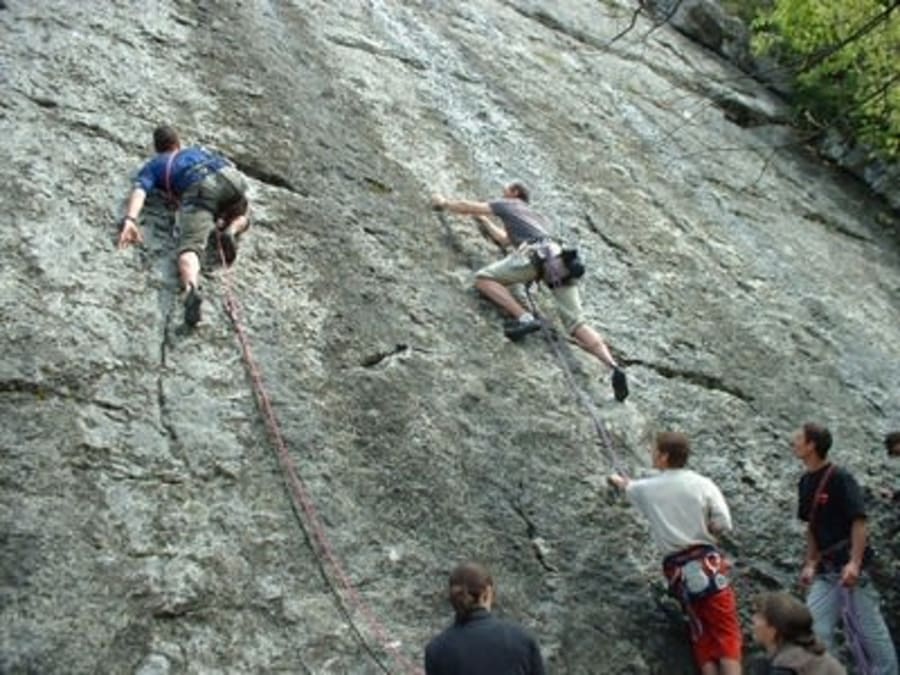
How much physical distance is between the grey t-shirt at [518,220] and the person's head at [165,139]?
2861 millimetres

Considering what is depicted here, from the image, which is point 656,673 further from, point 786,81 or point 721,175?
point 786,81

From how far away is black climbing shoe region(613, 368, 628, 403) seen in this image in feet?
29.0

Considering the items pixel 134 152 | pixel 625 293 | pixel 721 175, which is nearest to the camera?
pixel 134 152

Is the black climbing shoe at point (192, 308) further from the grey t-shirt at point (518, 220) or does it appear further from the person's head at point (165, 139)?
the grey t-shirt at point (518, 220)

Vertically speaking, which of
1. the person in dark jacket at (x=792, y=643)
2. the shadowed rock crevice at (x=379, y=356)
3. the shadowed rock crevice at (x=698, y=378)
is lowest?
the shadowed rock crevice at (x=379, y=356)

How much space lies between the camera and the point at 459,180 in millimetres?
10789

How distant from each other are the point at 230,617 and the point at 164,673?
→ 1.67ft

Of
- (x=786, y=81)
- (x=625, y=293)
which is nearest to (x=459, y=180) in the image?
(x=625, y=293)

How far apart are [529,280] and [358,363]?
6.82 feet

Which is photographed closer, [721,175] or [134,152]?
[134,152]

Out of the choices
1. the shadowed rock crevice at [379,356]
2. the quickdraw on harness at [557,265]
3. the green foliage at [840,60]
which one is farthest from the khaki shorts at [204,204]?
the green foliage at [840,60]

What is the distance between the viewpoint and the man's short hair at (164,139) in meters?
8.63

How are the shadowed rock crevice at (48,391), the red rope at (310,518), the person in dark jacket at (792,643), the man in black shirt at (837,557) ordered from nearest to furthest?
the person in dark jacket at (792,643) < the red rope at (310,518) < the shadowed rock crevice at (48,391) < the man in black shirt at (837,557)

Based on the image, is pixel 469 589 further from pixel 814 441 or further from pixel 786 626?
pixel 814 441
